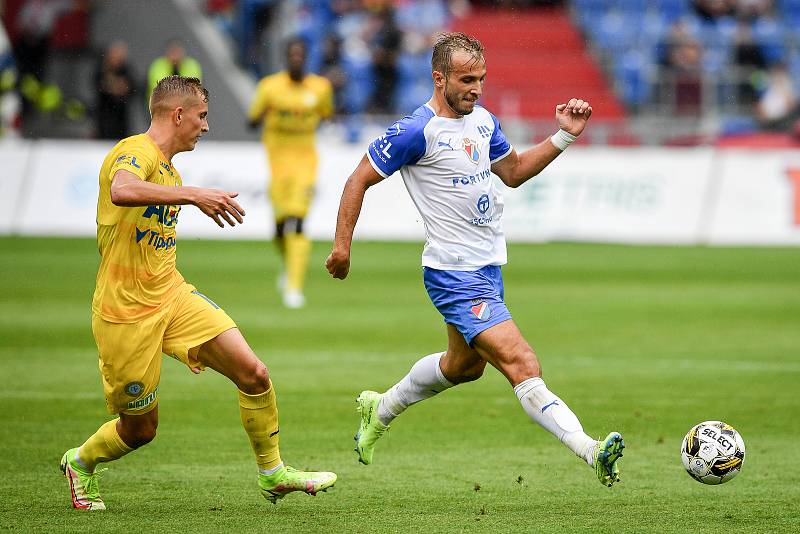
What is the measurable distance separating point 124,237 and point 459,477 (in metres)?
2.29

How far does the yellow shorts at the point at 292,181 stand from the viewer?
1609 cm

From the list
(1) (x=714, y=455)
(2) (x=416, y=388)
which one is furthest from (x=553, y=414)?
(2) (x=416, y=388)

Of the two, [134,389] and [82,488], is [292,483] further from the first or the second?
[82,488]

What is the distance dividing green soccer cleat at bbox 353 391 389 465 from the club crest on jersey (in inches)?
61.3

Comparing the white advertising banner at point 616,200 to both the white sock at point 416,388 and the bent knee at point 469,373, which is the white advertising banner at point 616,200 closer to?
the white sock at point 416,388

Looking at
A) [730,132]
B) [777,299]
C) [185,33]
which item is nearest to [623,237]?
[730,132]

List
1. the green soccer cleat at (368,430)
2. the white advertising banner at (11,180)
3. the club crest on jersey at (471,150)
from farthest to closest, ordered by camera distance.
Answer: the white advertising banner at (11,180) < the green soccer cleat at (368,430) < the club crest on jersey at (471,150)

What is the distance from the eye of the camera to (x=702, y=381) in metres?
10.7

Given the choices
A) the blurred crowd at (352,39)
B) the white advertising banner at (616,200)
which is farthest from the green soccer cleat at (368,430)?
the blurred crowd at (352,39)

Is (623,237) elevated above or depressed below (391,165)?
below

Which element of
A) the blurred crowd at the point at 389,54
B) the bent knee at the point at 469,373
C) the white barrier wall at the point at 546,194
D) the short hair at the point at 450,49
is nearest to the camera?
the short hair at the point at 450,49

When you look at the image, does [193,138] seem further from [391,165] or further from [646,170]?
[646,170]

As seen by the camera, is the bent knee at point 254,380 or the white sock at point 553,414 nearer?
the white sock at point 553,414

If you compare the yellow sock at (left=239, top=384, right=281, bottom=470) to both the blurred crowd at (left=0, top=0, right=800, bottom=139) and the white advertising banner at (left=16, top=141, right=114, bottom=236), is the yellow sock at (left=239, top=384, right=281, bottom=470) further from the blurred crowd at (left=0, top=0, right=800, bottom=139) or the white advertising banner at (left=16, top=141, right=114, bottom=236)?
the blurred crowd at (left=0, top=0, right=800, bottom=139)
